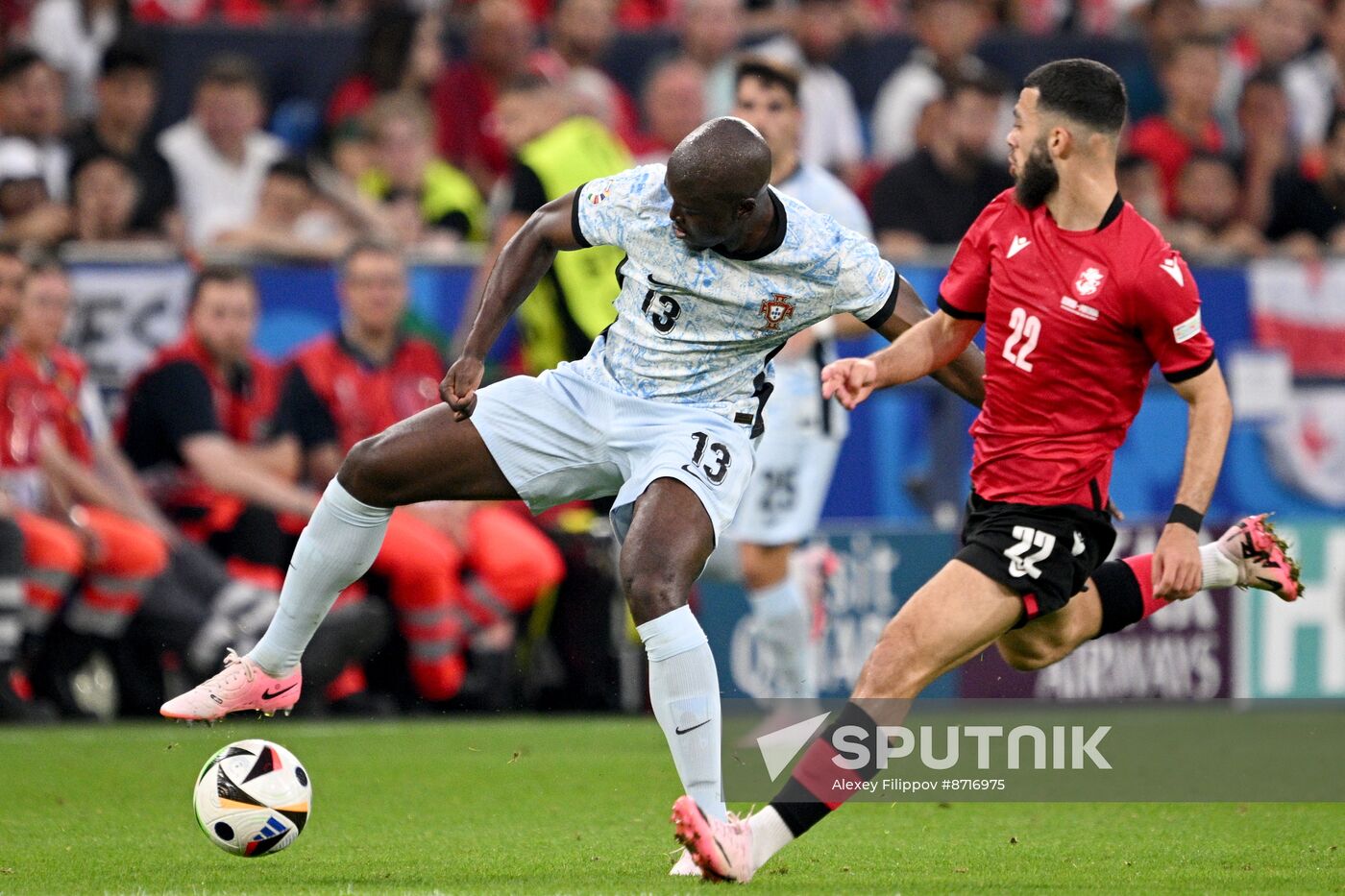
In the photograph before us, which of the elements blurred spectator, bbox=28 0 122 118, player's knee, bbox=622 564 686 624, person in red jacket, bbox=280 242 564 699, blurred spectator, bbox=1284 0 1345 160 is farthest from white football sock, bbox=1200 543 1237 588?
blurred spectator, bbox=28 0 122 118

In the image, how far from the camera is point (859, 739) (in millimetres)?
5566

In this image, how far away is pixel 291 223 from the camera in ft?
38.4

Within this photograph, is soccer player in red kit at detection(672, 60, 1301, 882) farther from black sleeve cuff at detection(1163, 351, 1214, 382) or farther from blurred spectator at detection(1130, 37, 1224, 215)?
blurred spectator at detection(1130, 37, 1224, 215)

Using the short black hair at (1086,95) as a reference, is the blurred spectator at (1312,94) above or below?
below

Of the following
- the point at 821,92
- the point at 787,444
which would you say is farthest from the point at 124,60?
the point at 787,444

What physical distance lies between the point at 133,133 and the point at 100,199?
82cm

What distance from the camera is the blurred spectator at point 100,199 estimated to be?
37.6 ft

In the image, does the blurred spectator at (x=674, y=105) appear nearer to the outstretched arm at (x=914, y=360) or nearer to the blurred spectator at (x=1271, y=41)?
the blurred spectator at (x=1271, y=41)

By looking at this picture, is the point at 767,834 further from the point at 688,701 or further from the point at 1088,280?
the point at 1088,280

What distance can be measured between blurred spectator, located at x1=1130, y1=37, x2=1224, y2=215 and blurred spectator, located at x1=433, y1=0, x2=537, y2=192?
13.3 feet

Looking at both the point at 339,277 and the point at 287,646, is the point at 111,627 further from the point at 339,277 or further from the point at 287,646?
the point at 287,646

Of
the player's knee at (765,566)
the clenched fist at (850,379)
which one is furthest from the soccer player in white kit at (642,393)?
the player's knee at (765,566)

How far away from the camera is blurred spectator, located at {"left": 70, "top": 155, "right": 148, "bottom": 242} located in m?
11.4

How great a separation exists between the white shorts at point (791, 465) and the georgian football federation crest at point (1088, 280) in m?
3.17
